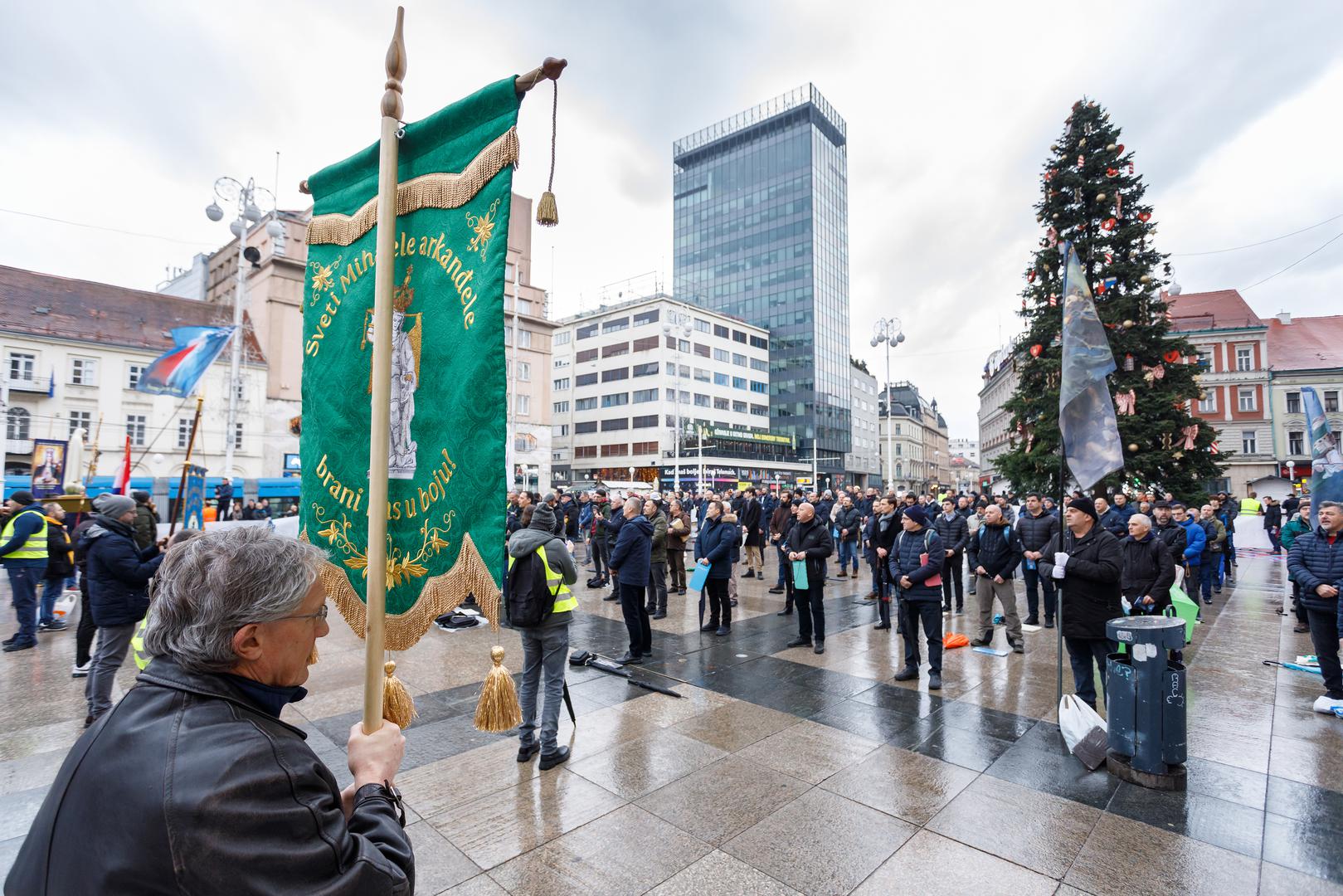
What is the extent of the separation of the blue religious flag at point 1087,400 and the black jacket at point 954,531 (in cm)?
384

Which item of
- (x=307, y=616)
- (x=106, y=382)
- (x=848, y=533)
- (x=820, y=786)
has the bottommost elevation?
(x=820, y=786)

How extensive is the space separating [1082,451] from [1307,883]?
330 centimetres

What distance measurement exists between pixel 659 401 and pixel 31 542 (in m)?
56.6

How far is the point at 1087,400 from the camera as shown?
19.1ft

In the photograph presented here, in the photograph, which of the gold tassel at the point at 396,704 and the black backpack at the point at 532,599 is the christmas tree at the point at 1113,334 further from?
the gold tassel at the point at 396,704

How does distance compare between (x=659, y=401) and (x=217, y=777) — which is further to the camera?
(x=659, y=401)

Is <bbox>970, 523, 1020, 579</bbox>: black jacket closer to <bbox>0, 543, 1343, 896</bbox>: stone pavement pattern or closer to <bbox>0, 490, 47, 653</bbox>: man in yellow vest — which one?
<bbox>0, 543, 1343, 896</bbox>: stone pavement pattern

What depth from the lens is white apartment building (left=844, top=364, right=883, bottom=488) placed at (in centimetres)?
8938

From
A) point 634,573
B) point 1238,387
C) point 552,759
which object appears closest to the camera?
point 552,759

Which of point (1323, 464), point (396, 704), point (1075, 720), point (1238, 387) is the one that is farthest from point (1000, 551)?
point (1238, 387)

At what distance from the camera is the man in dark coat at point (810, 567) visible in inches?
328

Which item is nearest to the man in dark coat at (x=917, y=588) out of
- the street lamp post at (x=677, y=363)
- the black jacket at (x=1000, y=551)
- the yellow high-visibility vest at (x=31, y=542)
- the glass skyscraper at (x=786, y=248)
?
the black jacket at (x=1000, y=551)

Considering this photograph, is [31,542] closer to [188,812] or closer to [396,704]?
[396,704]

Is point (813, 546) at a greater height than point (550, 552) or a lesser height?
lesser
